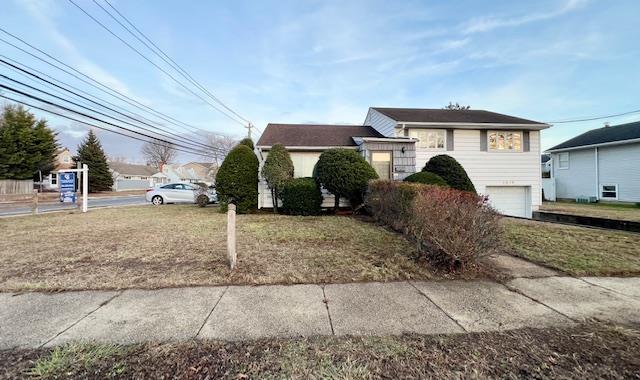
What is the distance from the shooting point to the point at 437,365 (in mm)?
2115

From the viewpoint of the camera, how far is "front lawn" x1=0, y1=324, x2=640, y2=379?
6.66 feet

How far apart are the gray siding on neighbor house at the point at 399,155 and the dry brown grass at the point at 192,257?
464 centimetres

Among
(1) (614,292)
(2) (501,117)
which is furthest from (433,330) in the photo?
(2) (501,117)

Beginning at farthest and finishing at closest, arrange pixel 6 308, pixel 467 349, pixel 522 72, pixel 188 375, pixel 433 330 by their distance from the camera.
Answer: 1. pixel 522 72
2. pixel 6 308
3. pixel 433 330
4. pixel 467 349
5. pixel 188 375

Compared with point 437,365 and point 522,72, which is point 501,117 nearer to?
point 522,72

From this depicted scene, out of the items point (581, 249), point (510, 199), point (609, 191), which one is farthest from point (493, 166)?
point (609, 191)

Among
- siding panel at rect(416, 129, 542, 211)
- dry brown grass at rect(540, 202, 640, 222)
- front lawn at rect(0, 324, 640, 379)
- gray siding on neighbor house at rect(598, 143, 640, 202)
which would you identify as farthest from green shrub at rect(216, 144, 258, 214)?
gray siding on neighbor house at rect(598, 143, 640, 202)

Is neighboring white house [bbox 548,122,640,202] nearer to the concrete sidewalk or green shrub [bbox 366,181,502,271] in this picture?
the concrete sidewalk

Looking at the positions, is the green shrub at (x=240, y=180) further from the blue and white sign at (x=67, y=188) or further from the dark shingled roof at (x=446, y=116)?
the blue and white sign at (x=67, y=188)

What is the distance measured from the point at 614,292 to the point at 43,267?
8436mm

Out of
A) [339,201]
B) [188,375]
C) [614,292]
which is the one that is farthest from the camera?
[339,201]

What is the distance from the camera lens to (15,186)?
25.8m

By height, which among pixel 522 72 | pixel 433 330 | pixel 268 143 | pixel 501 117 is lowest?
pixel 433 330

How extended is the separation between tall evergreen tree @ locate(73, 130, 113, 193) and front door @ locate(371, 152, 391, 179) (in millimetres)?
37682
